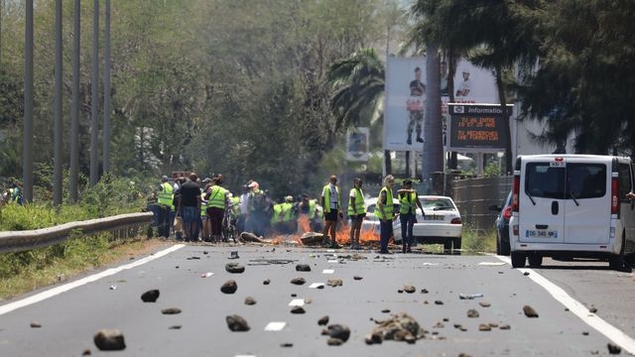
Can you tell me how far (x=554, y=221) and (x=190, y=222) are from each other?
13.1 m

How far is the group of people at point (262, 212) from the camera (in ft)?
101

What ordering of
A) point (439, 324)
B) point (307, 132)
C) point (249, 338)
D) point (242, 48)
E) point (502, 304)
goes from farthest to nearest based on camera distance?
point (307, 132), point (242, 48), point (502, 304), point (439, 324), point (249, 338)

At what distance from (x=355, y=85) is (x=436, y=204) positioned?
1456 inches

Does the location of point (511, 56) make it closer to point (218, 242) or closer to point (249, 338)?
point (218, 242)

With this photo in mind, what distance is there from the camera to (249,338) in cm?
1287

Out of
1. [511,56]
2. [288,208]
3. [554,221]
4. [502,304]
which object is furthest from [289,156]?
[502,304]

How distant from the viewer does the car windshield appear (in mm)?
33188

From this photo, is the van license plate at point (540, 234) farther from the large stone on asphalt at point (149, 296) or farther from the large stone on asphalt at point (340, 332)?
the large stone on asphalt at point (340, 332)

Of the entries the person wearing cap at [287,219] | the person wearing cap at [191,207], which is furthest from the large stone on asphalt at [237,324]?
the person wearing cap at [287,219]

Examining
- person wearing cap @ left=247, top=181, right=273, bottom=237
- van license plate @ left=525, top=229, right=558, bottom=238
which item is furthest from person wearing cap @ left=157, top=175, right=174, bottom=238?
van license plate @ left=525, top=229, right=558, bottom=238

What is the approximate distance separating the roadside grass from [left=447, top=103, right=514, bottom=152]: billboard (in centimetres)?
2039

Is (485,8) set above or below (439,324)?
above

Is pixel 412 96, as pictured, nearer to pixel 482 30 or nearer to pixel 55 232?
A: pixel 482 30

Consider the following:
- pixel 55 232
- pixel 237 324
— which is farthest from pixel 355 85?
pixel 237 324
